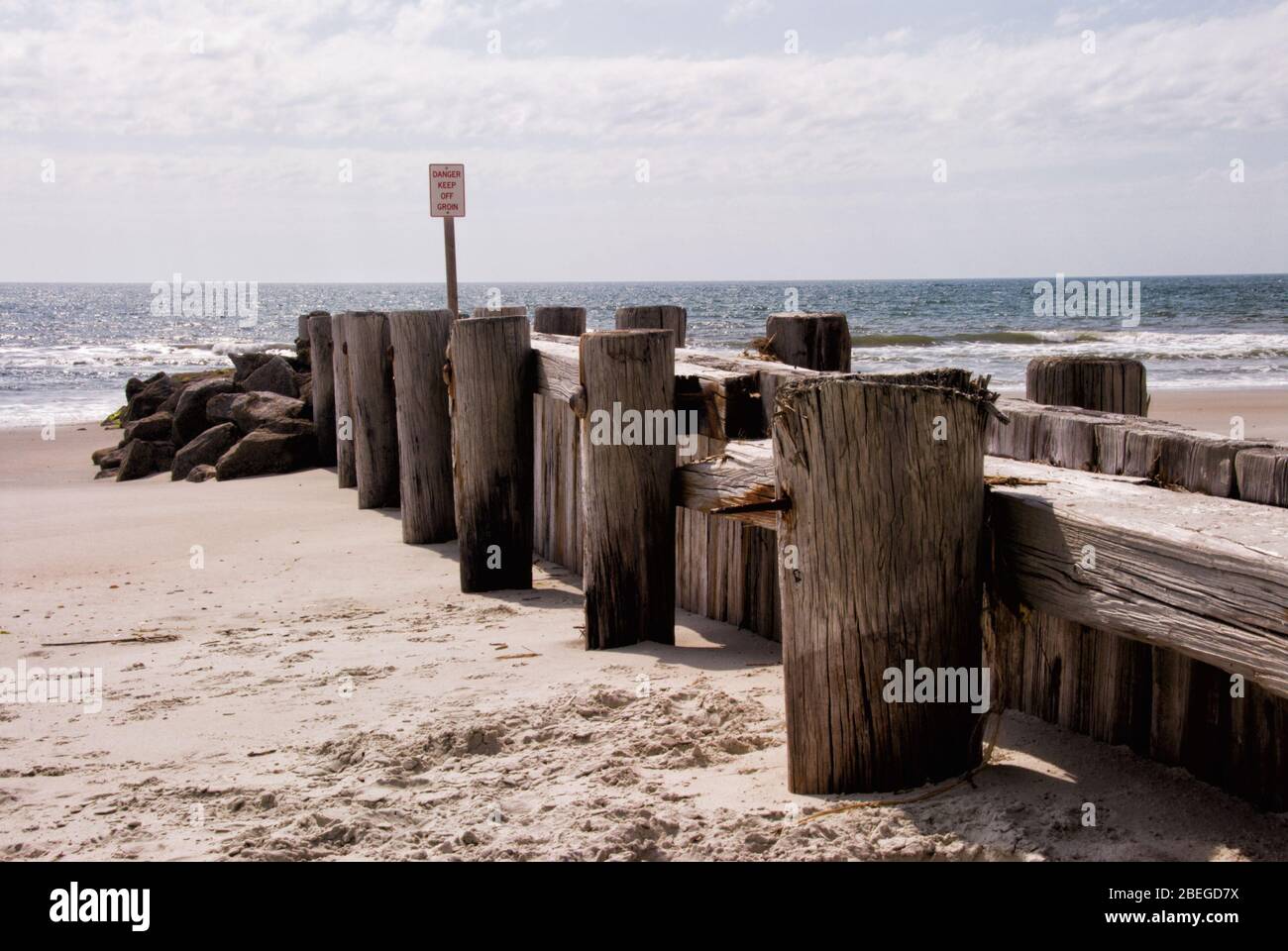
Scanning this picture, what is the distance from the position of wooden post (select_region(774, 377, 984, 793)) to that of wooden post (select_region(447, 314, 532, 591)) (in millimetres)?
3191

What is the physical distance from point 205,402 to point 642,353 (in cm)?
933

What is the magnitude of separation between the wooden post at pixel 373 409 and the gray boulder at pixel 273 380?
4464mm

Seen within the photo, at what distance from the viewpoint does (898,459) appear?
3000mm

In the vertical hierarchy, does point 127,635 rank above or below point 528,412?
below

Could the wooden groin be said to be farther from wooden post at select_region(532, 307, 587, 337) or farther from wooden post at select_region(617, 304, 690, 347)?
wooden post at select_region(532, 307, 587, 337)

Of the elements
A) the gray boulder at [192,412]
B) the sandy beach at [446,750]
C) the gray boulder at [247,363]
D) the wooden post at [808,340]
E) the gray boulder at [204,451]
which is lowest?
the sandy beach at [446,750]

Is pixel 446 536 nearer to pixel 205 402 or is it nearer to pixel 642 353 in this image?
pixel 642 353

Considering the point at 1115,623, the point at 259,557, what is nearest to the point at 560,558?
the point at 259,557

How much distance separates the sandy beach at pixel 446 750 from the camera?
9.84 feet

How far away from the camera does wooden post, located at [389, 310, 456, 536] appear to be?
7.45m

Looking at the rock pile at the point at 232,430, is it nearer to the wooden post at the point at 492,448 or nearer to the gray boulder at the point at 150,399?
the gray boulder at the point at 150,399

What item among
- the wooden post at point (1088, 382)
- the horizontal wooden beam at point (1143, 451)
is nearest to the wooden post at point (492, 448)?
the wooden post at point (1088, 382)

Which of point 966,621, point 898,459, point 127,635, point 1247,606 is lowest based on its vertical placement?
point 127,635

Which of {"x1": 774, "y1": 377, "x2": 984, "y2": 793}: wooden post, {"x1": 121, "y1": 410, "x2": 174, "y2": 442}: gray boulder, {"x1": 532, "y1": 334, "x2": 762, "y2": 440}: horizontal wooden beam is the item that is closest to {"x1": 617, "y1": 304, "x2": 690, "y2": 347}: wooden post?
{"x1": 532, "y1": 334, "x2": 762, "y2": 440}: horizontal wooden beam
